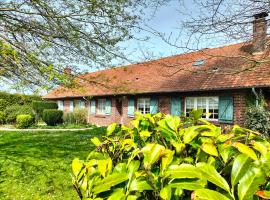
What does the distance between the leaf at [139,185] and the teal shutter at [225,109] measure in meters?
14.5

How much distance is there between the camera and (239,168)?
1.14m

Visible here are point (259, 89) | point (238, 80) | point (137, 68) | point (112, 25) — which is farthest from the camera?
point (137, 68)

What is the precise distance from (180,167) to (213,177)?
5.5 inches

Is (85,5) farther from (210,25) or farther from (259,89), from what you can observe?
(259,89)

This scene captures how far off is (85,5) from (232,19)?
2.99 m

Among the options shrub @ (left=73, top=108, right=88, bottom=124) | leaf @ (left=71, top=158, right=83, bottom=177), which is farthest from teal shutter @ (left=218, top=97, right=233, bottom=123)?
leaf @ (left=71, top=158, right=83, bottom=177)

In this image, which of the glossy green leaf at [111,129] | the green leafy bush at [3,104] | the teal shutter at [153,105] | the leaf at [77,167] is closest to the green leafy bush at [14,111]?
the green leafy bush at [3,104]

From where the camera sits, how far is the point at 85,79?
6.64 metres

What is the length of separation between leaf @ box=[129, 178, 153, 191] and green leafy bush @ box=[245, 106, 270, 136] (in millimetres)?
13167

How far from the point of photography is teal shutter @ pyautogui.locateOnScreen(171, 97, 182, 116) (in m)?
17.8

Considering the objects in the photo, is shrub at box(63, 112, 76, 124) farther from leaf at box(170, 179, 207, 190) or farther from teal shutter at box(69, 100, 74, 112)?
leaf at box(170, 179, 207, 190)

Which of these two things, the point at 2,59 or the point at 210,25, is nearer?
the point at 210,25

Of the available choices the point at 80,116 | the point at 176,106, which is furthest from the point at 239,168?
the point at 80,116

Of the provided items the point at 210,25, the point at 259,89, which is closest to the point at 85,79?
the point at 210,25
